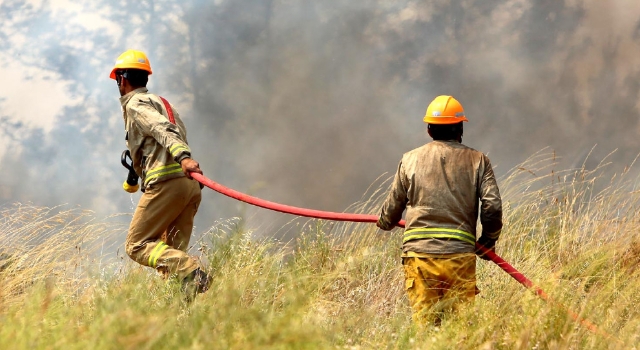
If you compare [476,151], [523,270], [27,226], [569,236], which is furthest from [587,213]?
[27,226]

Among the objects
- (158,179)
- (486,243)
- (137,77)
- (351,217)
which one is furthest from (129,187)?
(486,243)

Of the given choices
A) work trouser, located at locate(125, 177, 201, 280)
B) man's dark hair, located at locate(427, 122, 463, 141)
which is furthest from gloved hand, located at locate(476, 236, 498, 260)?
work trouser, located at locate(125, 177, 201, 280)

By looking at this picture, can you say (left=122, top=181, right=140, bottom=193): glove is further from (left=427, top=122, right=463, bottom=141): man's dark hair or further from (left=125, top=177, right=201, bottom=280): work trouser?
(left=427, top=122, right=463, bottom=141): man's dark hair

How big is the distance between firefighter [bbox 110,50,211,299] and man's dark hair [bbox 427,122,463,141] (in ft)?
4.83

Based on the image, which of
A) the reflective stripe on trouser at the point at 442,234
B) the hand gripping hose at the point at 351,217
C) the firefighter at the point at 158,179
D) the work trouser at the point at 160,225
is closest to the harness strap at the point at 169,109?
the firefighter at the point at 158,179

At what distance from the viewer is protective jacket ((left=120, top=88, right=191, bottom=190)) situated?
15.9ft

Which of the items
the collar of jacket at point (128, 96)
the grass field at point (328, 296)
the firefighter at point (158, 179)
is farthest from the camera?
the collar of jacket at point (128, 96)

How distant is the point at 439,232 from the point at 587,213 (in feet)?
8.10

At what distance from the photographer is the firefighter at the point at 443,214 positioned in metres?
4.30

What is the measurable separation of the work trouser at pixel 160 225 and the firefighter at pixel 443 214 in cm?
139

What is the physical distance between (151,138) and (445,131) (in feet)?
6.43

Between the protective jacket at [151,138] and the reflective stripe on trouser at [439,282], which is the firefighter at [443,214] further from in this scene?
the protective jacket at [151,138]

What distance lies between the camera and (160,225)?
505 cm

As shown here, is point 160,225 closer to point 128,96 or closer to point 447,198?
point 128,96
